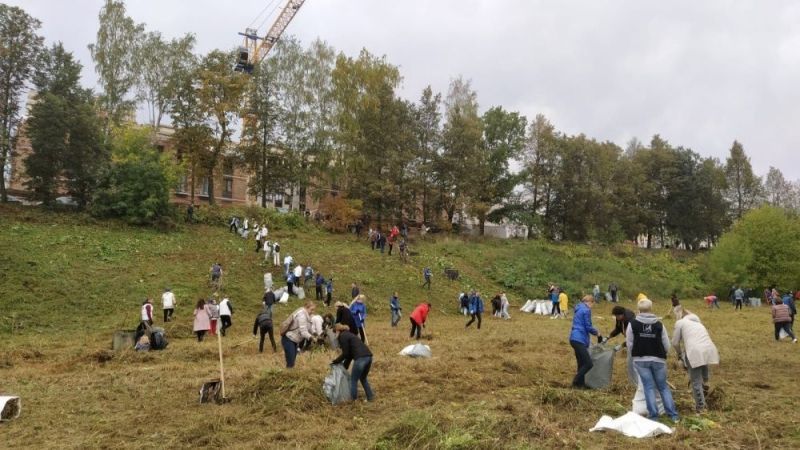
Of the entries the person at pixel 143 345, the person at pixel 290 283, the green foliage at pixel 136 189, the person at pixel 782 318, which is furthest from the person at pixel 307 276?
the person at pixel 782 318

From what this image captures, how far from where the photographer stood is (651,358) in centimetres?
825

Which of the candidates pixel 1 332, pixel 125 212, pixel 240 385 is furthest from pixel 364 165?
pixel 240 385

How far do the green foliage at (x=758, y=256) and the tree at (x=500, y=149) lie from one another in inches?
729

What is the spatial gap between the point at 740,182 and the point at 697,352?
70648mm

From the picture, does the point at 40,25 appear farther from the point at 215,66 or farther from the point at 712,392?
the point at 712,392

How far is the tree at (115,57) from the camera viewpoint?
133ft

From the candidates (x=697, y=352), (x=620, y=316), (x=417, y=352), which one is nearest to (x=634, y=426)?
(x=697, y=352)

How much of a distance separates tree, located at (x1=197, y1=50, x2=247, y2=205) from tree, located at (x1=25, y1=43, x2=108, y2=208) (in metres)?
7.84

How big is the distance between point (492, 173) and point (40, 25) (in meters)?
37.1

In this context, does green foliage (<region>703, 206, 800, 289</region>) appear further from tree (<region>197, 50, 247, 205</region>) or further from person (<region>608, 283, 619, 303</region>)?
tree (<region>197, 50, 247, 205</region>)

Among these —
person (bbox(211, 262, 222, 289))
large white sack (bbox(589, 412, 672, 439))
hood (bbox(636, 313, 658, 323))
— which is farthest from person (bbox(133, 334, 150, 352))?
hood (bbox(636, 313, 658, 323))

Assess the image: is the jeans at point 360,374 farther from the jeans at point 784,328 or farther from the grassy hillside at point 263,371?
the jeans at point 784,328

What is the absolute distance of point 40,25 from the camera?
34.2 metres

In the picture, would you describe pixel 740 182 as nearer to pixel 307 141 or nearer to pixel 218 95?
pixel 307 141
